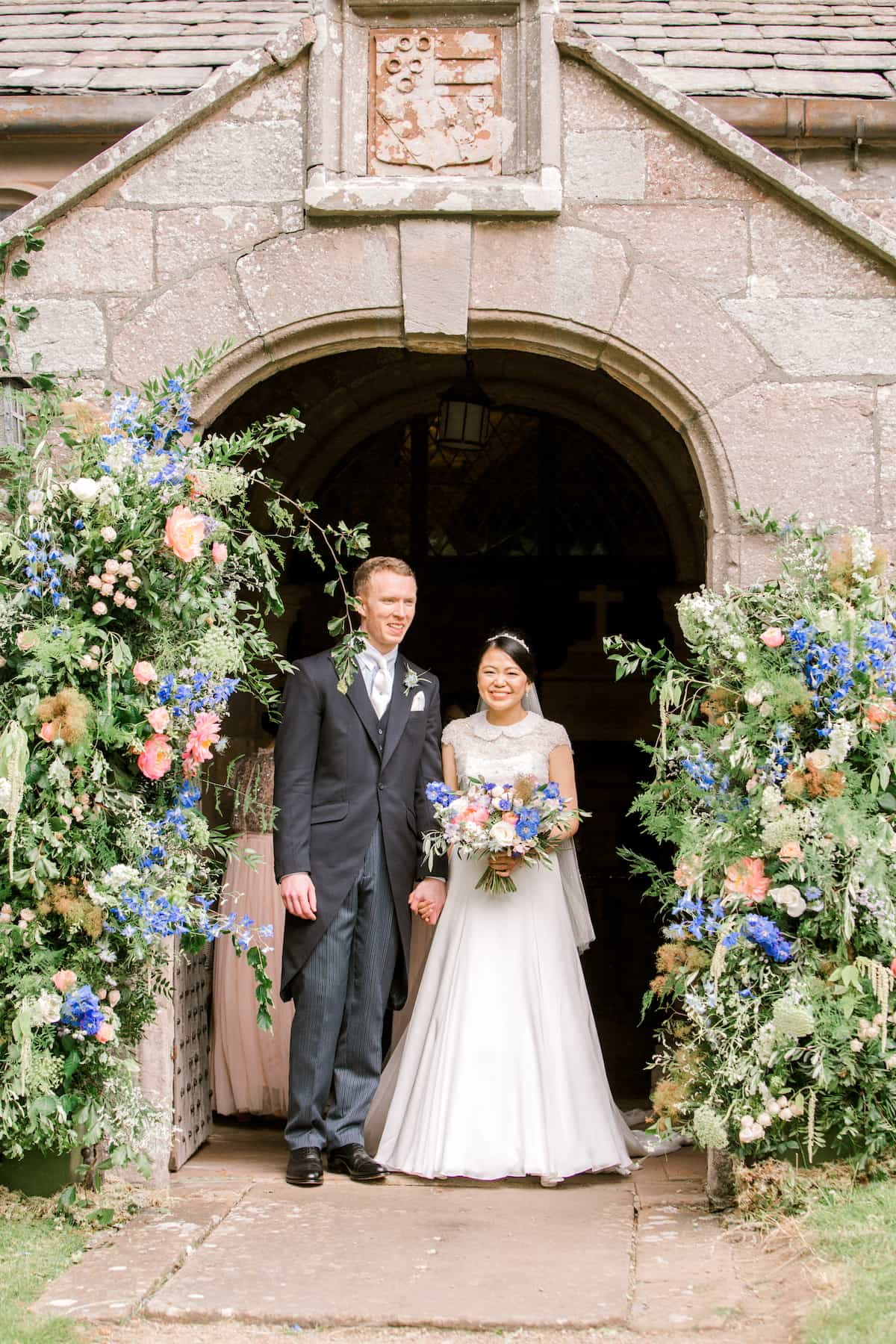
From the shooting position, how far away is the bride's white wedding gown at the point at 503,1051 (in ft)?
14.9

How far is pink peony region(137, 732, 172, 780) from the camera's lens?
13.1 ft

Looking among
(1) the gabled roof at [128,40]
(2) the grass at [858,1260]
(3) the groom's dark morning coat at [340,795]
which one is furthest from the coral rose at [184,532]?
(1) the gabled roof at [128,40]

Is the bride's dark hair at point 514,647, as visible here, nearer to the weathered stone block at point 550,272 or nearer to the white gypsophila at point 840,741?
the weathered stone block at point 550,272

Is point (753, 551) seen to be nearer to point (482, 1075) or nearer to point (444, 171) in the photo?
point (444, 171)

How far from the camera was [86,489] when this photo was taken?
3.88 m

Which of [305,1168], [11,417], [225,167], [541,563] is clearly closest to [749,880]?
[305,1168]

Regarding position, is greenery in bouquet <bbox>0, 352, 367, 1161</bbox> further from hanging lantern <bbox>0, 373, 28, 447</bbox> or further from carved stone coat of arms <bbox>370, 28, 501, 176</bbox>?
carved stone coat of arms <bbox>370, 28, 501, 176</bbox>

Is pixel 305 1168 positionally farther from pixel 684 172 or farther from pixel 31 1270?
pixel 684 172

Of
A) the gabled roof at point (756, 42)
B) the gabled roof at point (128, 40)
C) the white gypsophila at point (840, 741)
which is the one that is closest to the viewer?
the white gypsophila at point (840, 741)

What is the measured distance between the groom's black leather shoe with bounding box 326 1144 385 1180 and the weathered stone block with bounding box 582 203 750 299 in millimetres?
2972

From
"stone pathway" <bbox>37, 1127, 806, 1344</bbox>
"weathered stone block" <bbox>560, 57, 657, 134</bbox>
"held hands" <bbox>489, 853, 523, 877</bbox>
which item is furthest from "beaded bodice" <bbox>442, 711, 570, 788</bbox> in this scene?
"weathered stone block" <bbox>560, 57, 657, 134</bbox>

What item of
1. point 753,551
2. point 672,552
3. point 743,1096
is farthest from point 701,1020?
point 672,552

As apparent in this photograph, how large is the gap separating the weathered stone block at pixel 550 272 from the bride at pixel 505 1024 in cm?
115

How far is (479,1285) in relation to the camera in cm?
352
